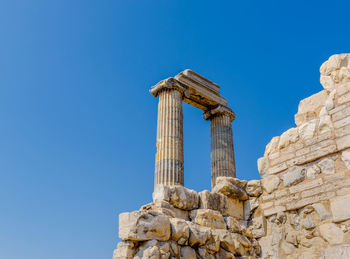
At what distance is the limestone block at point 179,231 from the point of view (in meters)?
5.13

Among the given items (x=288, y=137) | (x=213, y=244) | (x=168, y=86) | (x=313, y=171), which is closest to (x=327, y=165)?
(x=313, y=171)

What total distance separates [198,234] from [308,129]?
102 inches

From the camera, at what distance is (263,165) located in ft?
22.2

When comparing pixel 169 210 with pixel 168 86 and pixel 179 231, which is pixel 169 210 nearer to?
pixel 179 231

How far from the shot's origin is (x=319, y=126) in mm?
6066

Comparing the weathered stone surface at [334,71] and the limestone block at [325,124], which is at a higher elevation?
the weathered stone surface at [334,71]

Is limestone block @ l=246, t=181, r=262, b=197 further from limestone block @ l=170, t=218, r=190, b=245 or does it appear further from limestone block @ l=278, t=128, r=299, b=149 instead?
limestone block @ l=170, t=218, r=190, b=245

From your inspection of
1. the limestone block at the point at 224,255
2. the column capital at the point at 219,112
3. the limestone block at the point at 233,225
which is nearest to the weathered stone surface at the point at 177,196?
the limestone block at the point at 233,225

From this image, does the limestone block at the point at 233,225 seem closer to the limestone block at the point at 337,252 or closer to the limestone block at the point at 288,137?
the limestone block at the point at 337,252

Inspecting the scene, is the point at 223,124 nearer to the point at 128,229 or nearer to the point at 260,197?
the point at 260,197

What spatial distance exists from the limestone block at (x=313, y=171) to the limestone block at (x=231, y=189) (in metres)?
1.24

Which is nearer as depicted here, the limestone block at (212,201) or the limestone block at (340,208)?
the limestone block at (340,208)

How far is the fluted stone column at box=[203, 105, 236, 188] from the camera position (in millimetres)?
15000

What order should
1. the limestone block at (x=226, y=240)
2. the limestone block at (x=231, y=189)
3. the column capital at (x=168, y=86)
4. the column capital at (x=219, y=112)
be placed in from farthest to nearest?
the column capital at (x=219, y=112) → the column capital at (x=168, y=86) → the limestone block at (x=231, y=189) → the limestone block at (x=226, y=240)
